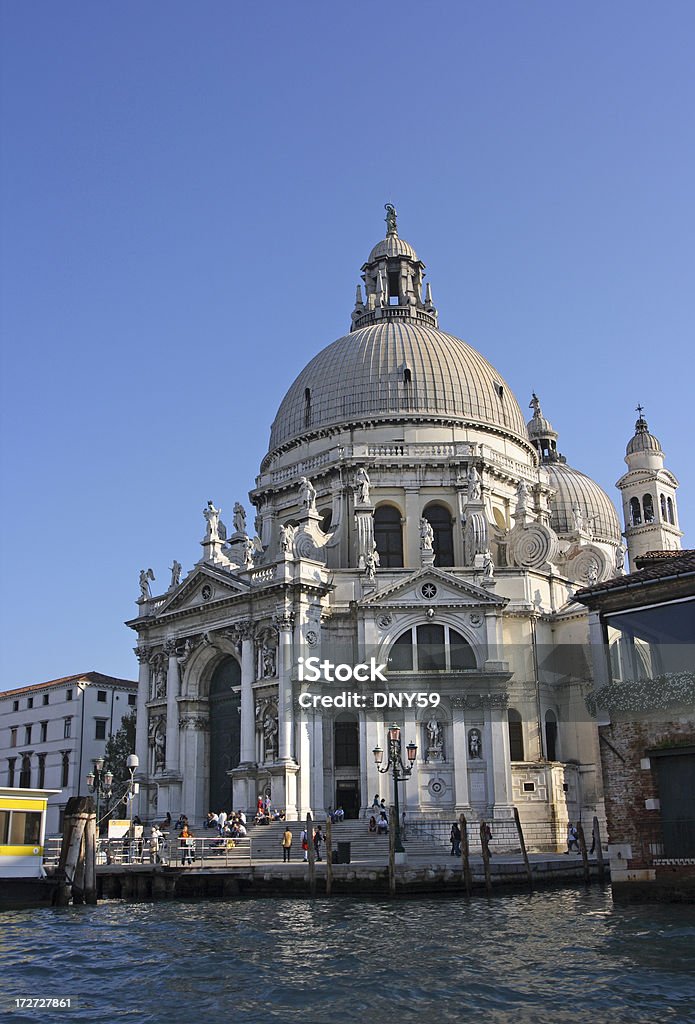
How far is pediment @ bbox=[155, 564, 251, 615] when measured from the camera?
38819 mm

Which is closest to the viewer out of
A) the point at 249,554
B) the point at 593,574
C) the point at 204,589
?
the point at 249,554

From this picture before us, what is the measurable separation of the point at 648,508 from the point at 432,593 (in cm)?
1662

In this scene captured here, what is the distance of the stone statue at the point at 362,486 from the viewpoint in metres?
40.9

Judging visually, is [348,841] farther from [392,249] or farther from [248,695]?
[392,249]

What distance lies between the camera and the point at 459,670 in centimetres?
3644

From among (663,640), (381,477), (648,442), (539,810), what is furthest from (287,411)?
(663,640)

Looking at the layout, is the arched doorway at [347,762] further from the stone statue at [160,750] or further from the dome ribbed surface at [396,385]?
the dome ribbed surface at [396,385]

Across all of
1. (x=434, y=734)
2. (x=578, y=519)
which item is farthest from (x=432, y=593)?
(x=578, y=519)

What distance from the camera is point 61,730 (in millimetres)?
55781

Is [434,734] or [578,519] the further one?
[578,519]

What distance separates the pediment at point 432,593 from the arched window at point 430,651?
894mm

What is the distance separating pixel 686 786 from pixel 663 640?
2921mm

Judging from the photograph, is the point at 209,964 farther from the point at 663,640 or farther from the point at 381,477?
the point at 381,477

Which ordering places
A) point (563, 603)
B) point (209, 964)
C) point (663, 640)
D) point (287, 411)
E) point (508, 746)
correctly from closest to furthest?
point (209, 964), point (663, 640), point (508, 746), point (563, 603), point (287, 411)
